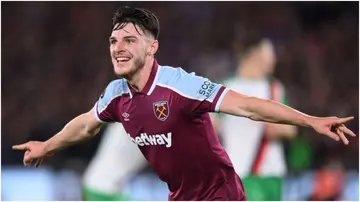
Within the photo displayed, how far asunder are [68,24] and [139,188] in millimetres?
4396

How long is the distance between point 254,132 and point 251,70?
0.64 metres

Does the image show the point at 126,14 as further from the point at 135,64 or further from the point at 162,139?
the point at 162,139

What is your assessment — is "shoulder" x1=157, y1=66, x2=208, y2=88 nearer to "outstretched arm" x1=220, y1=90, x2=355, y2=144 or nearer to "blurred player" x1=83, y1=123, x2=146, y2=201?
"outstretched arm" x1=220, y1=90, x2=355, y2=144

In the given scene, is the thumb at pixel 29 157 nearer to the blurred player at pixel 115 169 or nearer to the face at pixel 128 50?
the face at pixel 128 50

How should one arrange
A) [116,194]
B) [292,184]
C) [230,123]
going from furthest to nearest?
1. [292,184]
2. [116,194]
3. [230,123]

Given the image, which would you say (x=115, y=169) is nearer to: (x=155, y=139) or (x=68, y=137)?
(x=68, y=137)

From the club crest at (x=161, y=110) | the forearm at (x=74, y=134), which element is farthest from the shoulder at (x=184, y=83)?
the forearm at (x=74, y=134)

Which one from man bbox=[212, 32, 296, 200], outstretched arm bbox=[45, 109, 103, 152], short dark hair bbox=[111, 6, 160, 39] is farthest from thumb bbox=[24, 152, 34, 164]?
man bbox=[212, 32, 296, 200]

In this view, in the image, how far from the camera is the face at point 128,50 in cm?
495

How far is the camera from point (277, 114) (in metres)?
4.64

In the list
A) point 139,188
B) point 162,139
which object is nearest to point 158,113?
point 162,139

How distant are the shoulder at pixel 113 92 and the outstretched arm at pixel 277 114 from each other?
0.71 m

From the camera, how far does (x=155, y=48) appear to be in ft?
16.7

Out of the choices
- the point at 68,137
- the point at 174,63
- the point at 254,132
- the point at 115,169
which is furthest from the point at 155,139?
the point at 174,63
